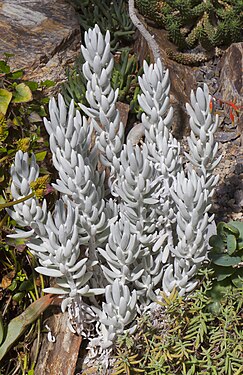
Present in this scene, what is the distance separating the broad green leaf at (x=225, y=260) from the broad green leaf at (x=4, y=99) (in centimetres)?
89

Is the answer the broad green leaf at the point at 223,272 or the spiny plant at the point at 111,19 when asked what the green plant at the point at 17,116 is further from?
the spiny plant at the point at 111,19

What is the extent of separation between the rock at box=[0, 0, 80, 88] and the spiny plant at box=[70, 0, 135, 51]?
62 millimetres

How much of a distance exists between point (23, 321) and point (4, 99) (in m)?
0.78

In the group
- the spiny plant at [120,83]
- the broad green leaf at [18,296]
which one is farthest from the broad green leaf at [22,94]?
the broad green leaf at [18,296]

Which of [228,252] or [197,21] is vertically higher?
[197,21]

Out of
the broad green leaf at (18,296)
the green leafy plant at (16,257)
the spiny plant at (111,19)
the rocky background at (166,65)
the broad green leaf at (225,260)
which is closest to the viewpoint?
the broad green leaf at (225,260)

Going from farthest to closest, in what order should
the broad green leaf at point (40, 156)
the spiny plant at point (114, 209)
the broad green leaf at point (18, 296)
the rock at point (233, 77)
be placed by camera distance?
the rock at point (233, 77), the broad green leaf at point (40, 156), the broad green leaf at point (18, 296), the spiny plant at point (114, 209)

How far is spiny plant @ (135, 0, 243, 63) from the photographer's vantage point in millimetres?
2873

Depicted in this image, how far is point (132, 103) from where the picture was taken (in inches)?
101

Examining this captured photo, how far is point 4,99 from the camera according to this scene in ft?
6.77

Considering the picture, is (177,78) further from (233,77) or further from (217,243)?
(217,243)

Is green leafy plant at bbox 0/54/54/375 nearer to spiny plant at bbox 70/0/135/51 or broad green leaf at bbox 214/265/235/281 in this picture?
broad green leaf at bbox 214/265/235/281

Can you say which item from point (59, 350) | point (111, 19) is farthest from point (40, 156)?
point (111, 19)

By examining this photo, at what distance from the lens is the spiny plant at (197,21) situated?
2.87m
